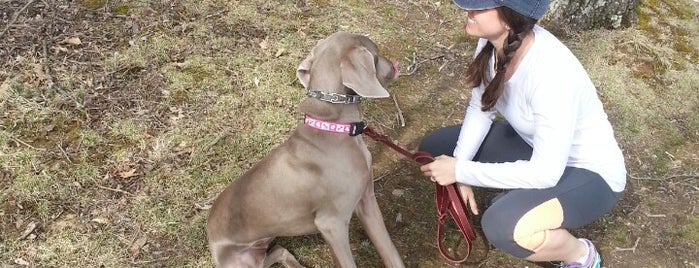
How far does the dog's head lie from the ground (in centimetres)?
118

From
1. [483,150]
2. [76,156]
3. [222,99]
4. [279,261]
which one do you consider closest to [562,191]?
[483,150]

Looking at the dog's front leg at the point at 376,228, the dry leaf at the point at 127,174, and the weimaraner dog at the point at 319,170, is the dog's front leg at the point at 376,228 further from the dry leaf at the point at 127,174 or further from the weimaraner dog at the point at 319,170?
the dry leaf at the point at 127,174

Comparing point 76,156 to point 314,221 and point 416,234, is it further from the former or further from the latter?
point 416,234

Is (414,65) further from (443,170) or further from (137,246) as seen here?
(137,246)

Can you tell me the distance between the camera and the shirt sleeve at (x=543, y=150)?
307 cm

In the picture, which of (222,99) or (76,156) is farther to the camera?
(222,99)

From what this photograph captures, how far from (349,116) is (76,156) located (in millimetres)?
2224

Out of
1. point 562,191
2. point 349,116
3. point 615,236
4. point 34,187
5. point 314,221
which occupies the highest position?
point 349,116

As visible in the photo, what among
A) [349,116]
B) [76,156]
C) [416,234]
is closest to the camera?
[349,116]

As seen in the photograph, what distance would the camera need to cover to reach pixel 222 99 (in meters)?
4.94

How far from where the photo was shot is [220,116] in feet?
15.8

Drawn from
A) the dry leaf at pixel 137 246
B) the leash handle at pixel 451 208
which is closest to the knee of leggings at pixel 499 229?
the leash handle at pixel 451 208

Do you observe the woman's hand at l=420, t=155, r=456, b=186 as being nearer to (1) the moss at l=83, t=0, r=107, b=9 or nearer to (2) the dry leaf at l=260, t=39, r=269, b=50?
(2) the dry leaf at l=260, t=39, r=269, b=50

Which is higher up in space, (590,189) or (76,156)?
(590,189)
